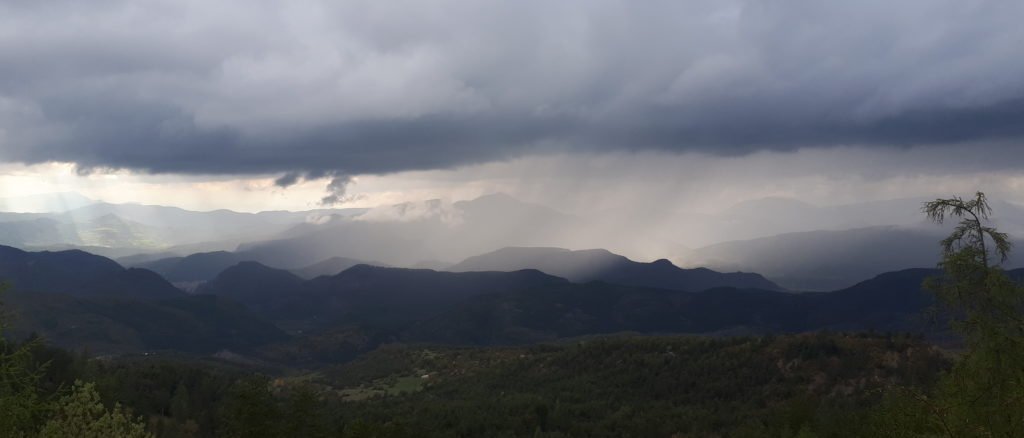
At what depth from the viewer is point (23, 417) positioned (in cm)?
1880

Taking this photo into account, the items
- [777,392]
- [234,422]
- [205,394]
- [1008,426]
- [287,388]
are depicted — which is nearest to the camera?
[1008,426]

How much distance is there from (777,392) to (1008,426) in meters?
71.6

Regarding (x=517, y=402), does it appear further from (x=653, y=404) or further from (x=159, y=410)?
(x=159, y=410)

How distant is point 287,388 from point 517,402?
49.4 m

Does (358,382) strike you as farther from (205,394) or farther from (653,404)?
(653,404)

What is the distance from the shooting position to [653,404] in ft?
279

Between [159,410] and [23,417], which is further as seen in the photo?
[159,410]

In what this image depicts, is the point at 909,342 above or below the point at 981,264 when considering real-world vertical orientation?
below

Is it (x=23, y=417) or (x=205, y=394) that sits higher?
(x=23, y=417)

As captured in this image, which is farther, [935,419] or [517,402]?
[517,402]

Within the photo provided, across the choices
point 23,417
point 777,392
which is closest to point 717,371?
point 777,392

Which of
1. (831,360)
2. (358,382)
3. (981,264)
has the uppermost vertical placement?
(981,264)

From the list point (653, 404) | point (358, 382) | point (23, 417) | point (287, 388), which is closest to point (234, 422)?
point (23, 417)

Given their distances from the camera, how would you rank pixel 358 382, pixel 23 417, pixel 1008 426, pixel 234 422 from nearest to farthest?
pixel 1008 426 < pixel 23 417 < pixel 234 422 < pixel 358 382
